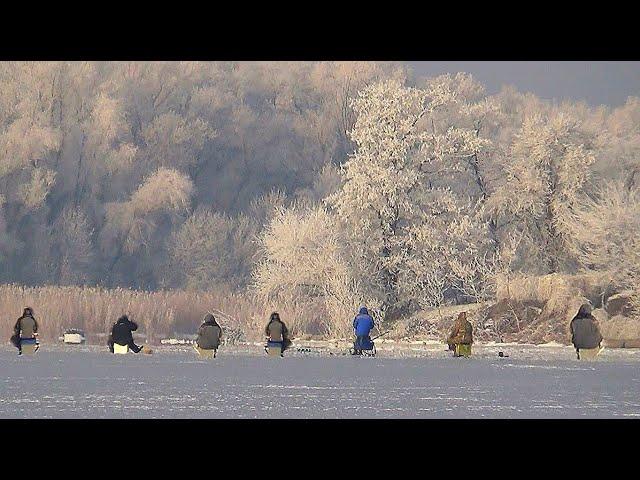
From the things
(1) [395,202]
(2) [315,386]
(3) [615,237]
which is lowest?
(2) [315,386]

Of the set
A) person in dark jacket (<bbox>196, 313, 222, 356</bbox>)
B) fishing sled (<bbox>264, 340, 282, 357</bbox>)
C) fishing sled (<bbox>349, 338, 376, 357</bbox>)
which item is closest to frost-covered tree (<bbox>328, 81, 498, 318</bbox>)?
fishing sled (<bbox>349, 338, 376, 357</bbox>)

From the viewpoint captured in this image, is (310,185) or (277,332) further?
(310,185)

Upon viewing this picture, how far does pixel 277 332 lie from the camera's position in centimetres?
3319

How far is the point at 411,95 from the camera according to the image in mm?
40688

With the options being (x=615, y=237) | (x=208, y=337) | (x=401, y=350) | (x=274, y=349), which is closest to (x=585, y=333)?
(x=401, y=350)

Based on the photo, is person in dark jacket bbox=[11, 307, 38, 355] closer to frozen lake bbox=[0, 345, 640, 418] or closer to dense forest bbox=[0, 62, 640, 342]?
frozen lake bbox=[0, 345, 640, 418]

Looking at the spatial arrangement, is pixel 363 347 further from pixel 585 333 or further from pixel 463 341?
pixel 585 333

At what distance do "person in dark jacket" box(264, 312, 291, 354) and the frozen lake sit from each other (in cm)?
57

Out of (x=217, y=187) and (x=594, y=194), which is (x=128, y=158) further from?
(x=594, y=194)

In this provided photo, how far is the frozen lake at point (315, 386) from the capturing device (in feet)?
58.4

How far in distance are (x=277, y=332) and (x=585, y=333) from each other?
269 inches
